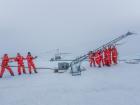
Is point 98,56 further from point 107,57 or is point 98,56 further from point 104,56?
point 107,57

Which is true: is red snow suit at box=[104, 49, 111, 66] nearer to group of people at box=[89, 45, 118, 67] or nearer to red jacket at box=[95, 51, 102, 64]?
group of people at box=[89, 45, 118, 67]

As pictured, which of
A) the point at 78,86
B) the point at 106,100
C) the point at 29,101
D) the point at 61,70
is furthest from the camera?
the point at 61,70

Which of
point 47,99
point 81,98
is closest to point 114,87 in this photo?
point 81,98

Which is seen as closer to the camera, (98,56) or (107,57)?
(98,56)

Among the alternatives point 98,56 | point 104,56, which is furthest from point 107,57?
point 98,56

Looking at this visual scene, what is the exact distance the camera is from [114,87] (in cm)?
975

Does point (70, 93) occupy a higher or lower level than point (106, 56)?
lower

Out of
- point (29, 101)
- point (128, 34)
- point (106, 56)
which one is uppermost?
point (128, 34)

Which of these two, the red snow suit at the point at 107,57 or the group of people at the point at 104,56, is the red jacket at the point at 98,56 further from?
the red snow suit at the point at 107,57

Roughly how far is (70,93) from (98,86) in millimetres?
1545

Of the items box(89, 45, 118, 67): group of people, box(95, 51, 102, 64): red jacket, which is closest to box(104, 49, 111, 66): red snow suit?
box(89, 45, 118, 67): group of people

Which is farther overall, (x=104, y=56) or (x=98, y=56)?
(x=104, y=56)

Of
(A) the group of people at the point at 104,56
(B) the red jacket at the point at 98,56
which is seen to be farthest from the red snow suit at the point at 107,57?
(B) the red jacket at the point at 98,56

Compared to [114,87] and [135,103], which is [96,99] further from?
[114,87]
